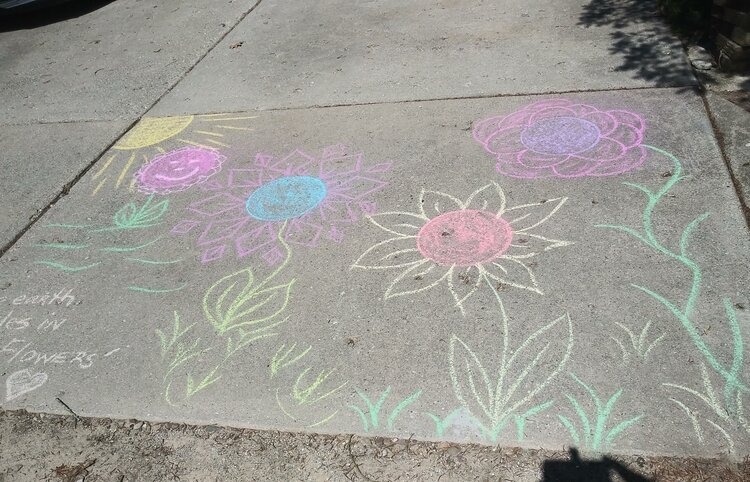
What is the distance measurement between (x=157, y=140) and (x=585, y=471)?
3.88 m

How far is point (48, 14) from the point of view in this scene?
795 centimetres

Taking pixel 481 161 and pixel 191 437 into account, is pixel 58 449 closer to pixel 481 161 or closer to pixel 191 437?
pixel 191 437

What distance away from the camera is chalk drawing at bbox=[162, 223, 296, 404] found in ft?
8.67

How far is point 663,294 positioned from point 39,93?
591 centimetres

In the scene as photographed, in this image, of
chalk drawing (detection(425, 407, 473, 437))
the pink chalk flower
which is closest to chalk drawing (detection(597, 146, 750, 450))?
the pink chalk flower

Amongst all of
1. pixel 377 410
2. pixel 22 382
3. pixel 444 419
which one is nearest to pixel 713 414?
pixel 444 419

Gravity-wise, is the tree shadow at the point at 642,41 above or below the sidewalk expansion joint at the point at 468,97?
above

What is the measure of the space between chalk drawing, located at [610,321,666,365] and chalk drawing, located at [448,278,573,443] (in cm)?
21

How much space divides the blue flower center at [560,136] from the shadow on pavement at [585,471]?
6.80ft

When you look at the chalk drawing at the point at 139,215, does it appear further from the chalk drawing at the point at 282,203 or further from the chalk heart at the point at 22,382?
the chalk heart at the point at 22,382

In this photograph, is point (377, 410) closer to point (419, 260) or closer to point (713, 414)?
point (419, 260)

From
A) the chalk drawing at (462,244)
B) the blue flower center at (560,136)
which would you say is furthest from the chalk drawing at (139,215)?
the blue flower center at (560,136)

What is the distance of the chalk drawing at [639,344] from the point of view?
2360 millimetres

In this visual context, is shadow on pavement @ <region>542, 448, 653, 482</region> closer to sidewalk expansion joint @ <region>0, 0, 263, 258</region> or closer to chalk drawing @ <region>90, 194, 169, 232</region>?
chalk drawing @ <region>90, 194, 169, 232</region>
